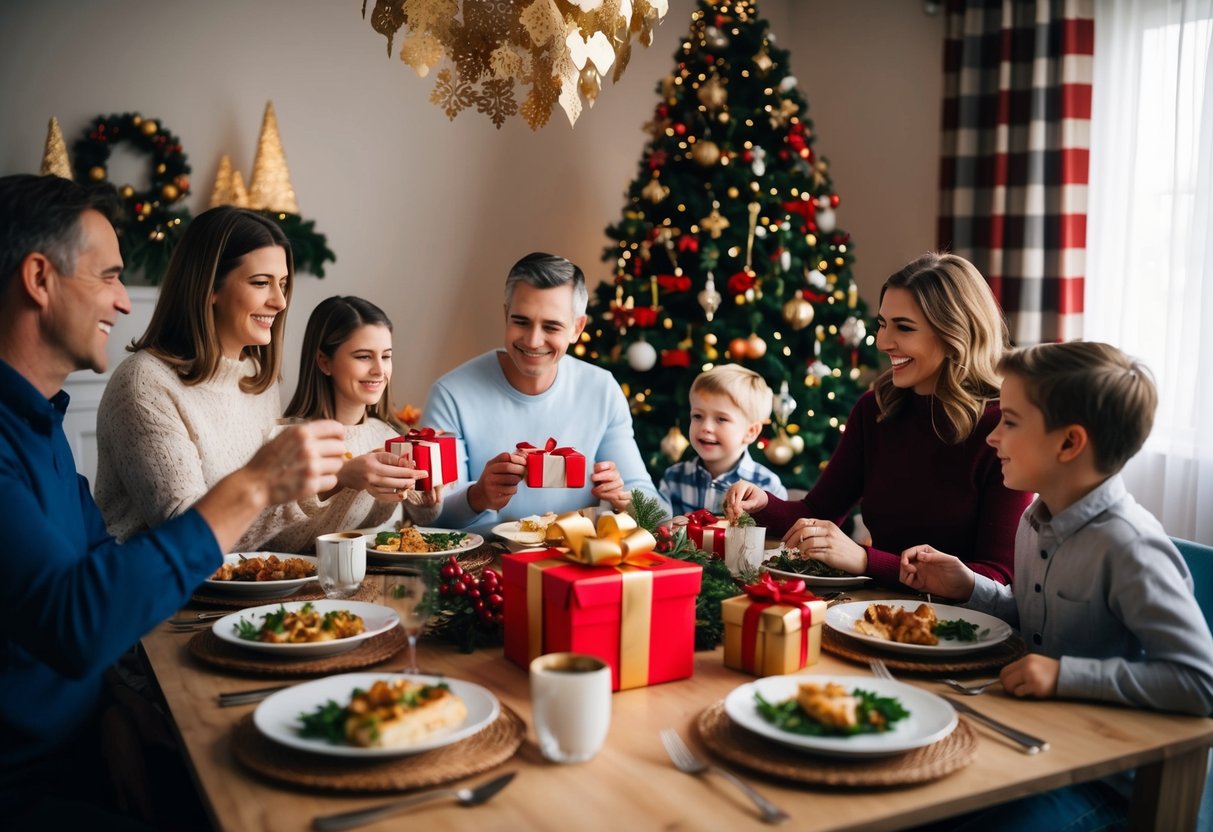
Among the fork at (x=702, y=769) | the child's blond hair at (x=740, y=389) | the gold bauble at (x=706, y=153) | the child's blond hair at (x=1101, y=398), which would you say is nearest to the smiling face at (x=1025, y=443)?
the child's blond hair at (x=1101, y=398)

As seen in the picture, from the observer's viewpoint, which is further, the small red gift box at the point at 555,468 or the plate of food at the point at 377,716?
the small red gift box at the point at 555,468

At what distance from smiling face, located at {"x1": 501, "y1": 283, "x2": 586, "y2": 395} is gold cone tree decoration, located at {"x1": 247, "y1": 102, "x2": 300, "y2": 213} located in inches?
87.0

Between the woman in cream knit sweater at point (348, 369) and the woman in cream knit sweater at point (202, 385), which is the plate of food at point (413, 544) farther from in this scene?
the woman in cream knit sweater at point (348, 369)

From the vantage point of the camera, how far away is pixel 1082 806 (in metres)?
1.58

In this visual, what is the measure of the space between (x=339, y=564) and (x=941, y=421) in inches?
52.0

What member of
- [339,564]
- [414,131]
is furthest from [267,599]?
[414,131]

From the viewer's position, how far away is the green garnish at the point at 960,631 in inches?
66.3

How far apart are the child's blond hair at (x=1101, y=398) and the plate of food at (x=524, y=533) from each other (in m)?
1.04

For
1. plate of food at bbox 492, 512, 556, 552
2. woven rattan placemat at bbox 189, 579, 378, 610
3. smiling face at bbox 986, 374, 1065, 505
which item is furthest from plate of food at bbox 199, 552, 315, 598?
smiling face at bbox 986, 374, 1065, 505

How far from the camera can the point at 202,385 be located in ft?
8.04

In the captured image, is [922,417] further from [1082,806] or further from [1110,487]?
[1082,806]

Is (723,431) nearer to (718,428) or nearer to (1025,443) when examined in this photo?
(718,428)

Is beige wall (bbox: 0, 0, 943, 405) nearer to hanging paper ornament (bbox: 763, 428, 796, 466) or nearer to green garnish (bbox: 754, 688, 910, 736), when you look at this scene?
hanging paper ornament (bbox: 763, 428, 796, 466)

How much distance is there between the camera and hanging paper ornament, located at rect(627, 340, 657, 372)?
4.46 metres
